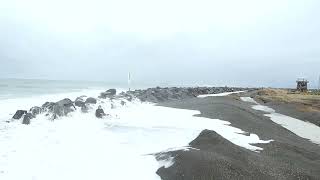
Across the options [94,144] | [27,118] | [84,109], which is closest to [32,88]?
[84,109]

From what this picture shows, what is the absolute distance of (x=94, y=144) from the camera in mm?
13430

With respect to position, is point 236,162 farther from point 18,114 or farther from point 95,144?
point 18,114

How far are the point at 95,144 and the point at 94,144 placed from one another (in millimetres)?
31

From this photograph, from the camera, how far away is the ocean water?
10.3 meters

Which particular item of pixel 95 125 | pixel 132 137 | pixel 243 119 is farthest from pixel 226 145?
pixel 243 119

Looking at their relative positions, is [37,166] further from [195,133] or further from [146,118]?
[146,118]

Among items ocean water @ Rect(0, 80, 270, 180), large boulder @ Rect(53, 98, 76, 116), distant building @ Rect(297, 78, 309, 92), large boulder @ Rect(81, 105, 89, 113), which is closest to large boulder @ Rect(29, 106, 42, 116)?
ocean water @ Rect(0, 80, 270, 180)

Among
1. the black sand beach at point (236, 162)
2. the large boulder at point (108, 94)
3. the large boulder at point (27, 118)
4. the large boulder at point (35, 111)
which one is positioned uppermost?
the large boulder at point (108, 94)

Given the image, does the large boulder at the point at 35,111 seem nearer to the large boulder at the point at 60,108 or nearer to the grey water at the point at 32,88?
the large boulder at the point at 60,108

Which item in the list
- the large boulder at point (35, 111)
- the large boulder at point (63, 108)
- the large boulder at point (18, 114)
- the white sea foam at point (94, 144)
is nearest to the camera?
the white sea foam at point (94, 144)

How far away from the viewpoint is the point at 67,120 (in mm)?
18906

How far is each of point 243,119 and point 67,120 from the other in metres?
8.12

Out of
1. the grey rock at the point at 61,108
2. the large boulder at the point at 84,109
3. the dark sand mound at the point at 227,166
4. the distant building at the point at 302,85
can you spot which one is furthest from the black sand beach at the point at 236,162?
the distant building at the point at 302,85

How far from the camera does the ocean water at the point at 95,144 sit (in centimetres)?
1033
